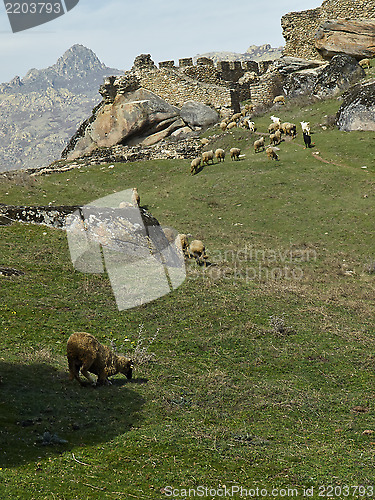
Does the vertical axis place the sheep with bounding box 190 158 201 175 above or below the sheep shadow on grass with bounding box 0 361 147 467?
above

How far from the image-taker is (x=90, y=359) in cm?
1079

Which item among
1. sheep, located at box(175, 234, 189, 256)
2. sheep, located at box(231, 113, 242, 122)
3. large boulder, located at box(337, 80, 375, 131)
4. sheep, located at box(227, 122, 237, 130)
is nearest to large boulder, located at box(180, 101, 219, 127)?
sheep, located at box(231, 113, 242, 122)

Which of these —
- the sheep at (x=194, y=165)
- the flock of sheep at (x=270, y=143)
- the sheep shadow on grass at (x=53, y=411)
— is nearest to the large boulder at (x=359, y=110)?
the flock of sheep at (x=270, y=143)

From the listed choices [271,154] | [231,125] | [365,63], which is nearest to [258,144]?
[271,154]

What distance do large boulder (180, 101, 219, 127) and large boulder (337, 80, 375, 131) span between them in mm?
15832

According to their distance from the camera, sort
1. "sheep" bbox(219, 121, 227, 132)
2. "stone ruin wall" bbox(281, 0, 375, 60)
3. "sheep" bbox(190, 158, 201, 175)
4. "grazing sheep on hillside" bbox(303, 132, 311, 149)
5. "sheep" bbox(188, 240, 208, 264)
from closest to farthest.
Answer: "sheep" bbox(188, 240, 208, 264) < "grazing sheep on hillside" bbox(303, 132, 311, 149) < "sheep" bbox(190, 158, 201, 175) < "sheep" bbox(219, 121, 227, 132) < "stone ruin wall" bbox(281, 0, 375, 60)

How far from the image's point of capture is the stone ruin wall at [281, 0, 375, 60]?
55.3 m

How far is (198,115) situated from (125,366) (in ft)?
141

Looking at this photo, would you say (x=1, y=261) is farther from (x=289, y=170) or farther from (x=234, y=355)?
(x=289, y=170)

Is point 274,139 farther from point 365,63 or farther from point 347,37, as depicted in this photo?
point 347,37

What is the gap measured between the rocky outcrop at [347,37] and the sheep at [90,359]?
49.7m

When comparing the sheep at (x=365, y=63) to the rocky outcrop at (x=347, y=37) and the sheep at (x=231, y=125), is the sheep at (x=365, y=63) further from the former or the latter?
the sheep at (x=231, y=125)

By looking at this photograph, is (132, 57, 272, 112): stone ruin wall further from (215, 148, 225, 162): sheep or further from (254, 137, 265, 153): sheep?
(215, 148, 225, 162): sheep

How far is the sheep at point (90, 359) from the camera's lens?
10.6m
